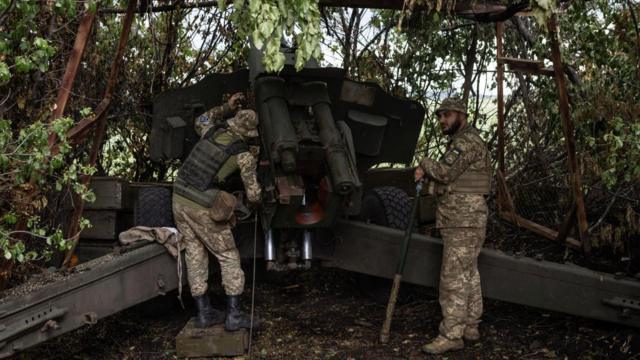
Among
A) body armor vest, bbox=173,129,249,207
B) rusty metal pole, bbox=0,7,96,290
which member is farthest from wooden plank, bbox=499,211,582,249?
rusty metal pole, bbox=0,7,96,290

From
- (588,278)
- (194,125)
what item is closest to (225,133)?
(194,125)

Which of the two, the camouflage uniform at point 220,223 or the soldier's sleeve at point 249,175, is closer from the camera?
the soldier's sleeve at point 249,175

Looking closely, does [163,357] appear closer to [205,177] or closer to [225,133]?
[205,177]

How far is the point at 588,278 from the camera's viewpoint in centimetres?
552

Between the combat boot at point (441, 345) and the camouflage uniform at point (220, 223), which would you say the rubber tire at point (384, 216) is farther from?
the camouflage uniform at point (220, 223)

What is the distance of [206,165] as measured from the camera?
220 inches

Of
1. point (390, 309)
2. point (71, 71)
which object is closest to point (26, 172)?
point (71, 71)

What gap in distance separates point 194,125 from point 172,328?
5.57ft

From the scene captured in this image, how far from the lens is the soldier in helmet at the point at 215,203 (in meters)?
5.53

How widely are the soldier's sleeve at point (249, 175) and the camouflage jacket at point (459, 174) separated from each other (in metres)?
1.20

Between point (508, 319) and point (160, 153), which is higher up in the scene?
point (160, 153)

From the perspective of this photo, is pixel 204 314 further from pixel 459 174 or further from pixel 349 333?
pixel 459 174

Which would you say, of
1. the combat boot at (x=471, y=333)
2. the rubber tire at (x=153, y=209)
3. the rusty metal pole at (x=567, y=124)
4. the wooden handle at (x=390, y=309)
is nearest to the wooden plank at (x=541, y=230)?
the rusty metal pole at (x=567, y=124)

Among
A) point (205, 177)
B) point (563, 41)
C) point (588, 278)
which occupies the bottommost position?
point (588, 278)
